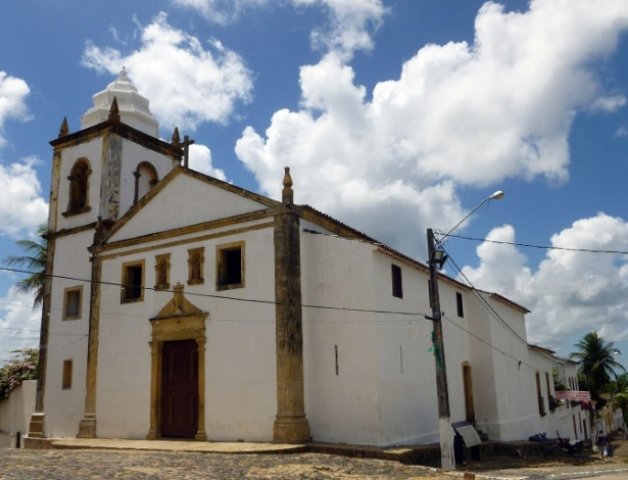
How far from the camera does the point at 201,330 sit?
17.8 meters

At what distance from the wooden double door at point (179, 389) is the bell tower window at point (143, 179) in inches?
Answer: 258

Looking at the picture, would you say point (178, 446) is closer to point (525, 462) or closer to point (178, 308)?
point (178, 308)

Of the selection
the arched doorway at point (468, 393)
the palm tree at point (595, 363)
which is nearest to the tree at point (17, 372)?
the arched doorway at point (468, 393)

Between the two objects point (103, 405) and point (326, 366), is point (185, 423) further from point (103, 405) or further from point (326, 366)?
point (326, 366)

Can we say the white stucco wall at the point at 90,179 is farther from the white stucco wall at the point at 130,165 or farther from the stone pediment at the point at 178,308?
the stone pediment at the point at 178,308

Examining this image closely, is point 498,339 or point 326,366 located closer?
point 326,366

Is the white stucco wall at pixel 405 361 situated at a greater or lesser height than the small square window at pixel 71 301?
lesser

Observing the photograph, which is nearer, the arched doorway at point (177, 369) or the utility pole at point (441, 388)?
the utility pole at point (441, 388)

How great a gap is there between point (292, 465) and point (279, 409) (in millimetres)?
3056

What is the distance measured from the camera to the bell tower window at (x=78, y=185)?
22656 millimetres

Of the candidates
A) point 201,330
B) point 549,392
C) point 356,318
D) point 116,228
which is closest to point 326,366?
point 356,318

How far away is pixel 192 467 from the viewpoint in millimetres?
12492

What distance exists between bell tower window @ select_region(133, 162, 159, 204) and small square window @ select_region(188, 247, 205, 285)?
5155mm

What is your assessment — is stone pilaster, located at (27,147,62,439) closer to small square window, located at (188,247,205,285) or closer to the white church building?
the white church building
